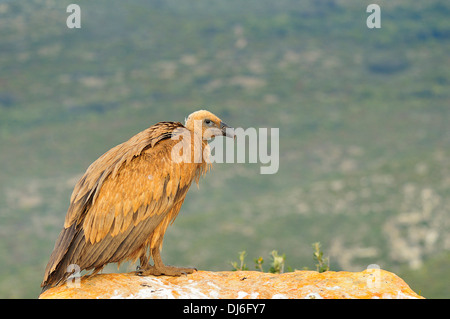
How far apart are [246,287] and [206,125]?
8.63 feet

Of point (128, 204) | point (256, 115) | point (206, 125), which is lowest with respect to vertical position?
point (128, 204)

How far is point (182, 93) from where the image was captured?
15750cm

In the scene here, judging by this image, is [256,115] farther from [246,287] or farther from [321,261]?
[246,287]

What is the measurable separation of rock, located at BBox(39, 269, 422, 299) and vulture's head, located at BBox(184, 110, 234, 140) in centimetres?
227

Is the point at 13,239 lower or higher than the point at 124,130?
A: lower

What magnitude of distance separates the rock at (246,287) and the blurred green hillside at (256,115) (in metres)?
52.3

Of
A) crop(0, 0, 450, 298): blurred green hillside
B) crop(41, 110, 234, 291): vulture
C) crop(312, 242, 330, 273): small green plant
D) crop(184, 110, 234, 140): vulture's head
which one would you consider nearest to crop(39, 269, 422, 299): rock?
crop(41, 110, 234, 291): vulture

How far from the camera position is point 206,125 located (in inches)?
401

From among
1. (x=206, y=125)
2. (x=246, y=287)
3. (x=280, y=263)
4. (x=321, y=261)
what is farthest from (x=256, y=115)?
(x=246, y=287)

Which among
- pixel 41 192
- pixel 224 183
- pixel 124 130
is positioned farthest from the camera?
pixel 124 130

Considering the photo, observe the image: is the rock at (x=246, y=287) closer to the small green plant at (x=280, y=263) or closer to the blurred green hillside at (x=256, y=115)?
the small green plant at (x=280, y=263)
